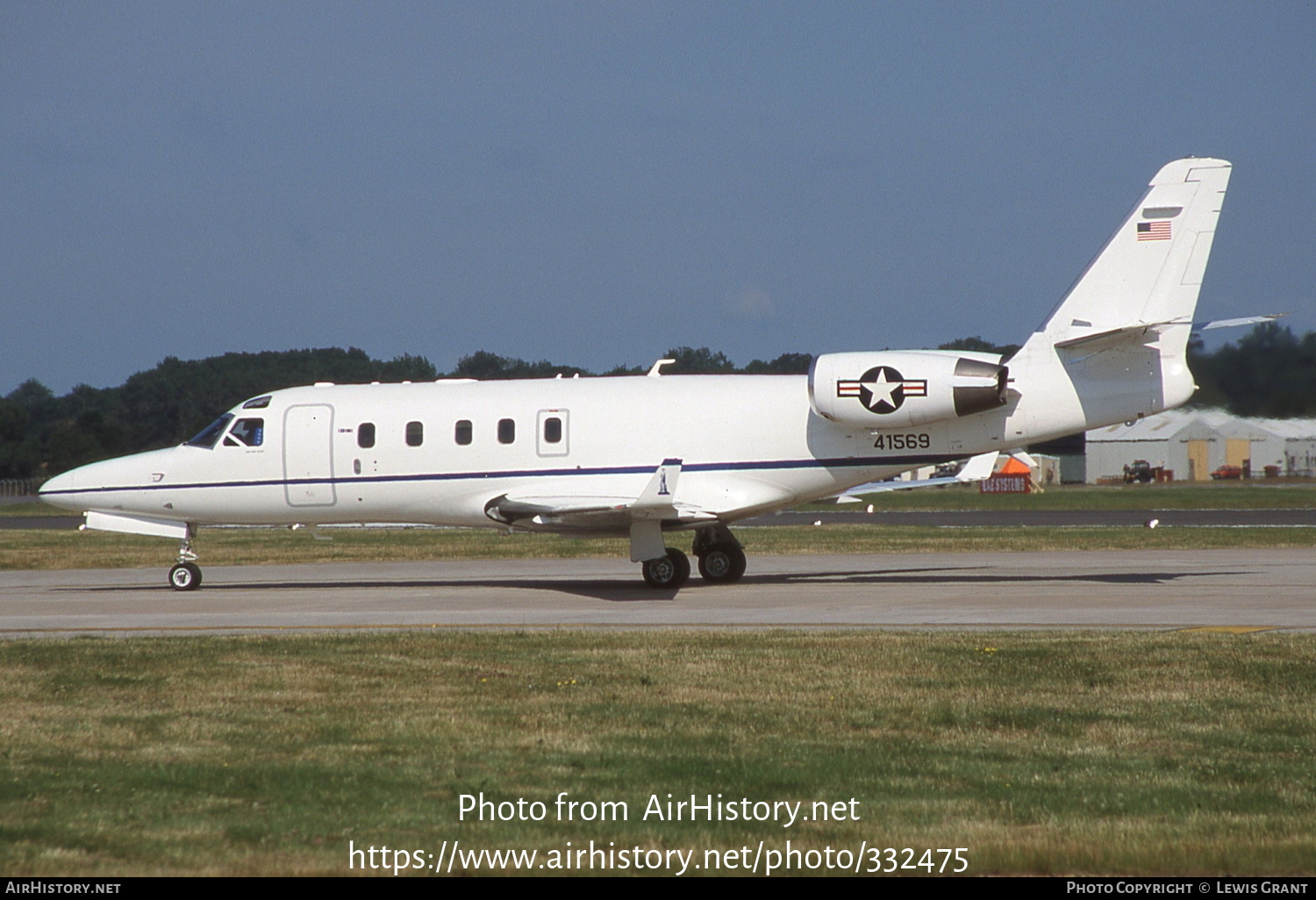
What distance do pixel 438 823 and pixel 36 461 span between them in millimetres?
72278

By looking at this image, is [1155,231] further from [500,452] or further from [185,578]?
[185,578]

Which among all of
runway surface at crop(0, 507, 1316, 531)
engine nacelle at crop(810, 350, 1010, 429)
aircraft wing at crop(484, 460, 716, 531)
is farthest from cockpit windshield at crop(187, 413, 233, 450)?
runway surface at crop(0, 507, 1316, 531)

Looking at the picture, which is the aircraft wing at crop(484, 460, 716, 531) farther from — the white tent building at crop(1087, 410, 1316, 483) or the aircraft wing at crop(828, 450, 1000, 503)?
the white tent building at crop(1087, 410, 1316, 483)

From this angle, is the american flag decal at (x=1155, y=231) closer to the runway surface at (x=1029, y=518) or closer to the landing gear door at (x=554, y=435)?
the landing gear door at (x=554, y=435)

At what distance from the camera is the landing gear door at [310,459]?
22297 millimetres

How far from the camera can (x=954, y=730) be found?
949 cm

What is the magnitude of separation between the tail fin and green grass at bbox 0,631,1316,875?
657cm

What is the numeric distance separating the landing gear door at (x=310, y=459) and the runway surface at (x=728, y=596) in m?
1.65

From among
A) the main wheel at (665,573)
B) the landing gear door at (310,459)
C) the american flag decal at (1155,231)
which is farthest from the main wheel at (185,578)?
the american flag decal at (1155,231)

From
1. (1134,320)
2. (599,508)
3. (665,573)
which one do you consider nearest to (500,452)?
(599,508)

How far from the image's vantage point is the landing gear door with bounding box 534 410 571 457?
21.3m

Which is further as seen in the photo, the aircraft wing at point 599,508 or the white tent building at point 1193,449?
the white tent building at point 1193,449

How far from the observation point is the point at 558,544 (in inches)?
1336
